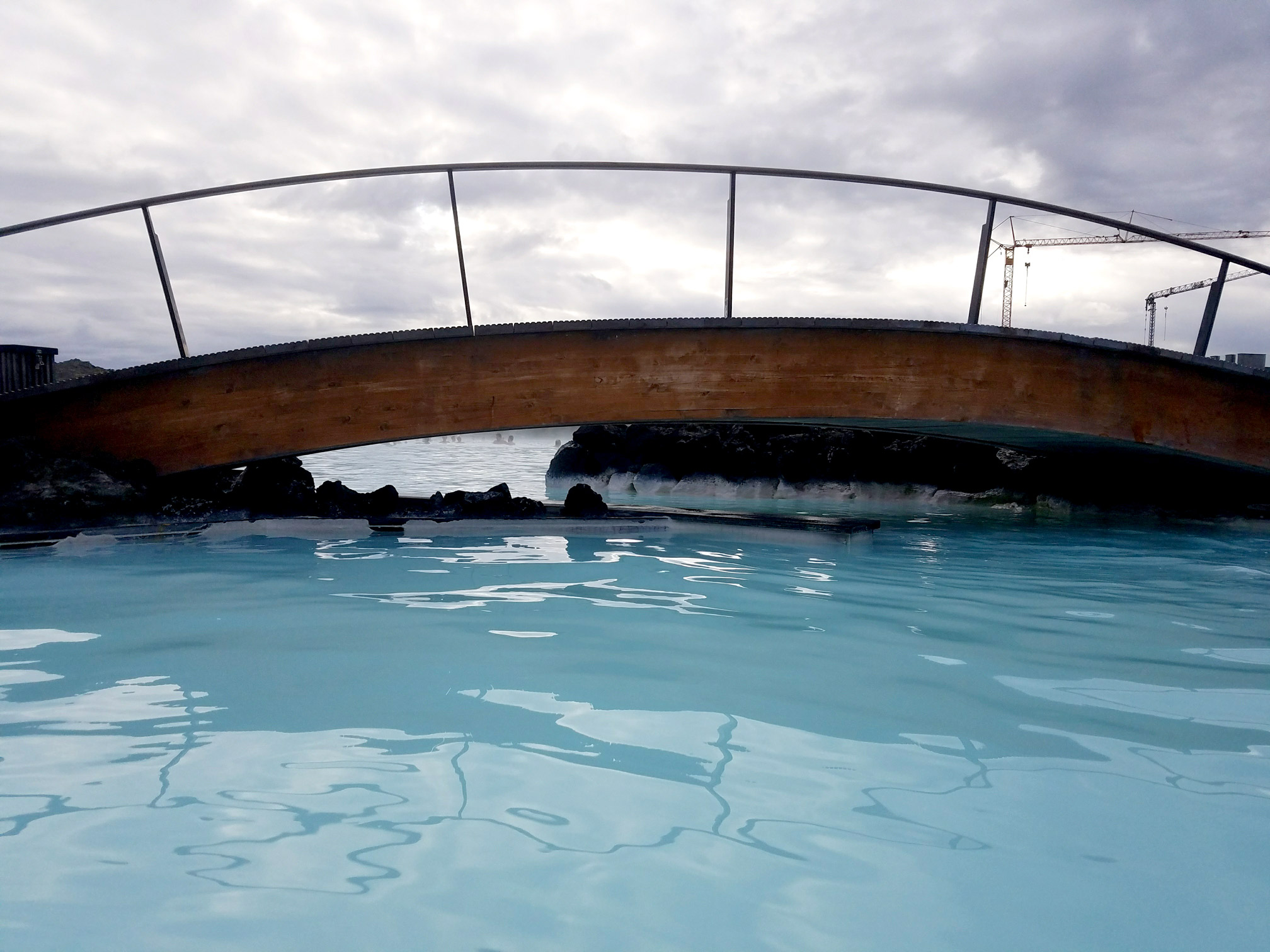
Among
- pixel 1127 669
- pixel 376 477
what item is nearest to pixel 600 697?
pixel 1127 669

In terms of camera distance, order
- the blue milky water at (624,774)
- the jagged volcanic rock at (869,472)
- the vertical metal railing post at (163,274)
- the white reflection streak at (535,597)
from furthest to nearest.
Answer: the jagged volcanic rock at (869,472), the vertical metal railing post at (163,274), the white reflection streak at (535,597), the blue milky water at (624,774)

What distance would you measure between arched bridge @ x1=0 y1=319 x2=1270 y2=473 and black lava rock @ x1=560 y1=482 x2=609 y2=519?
1.24 metres

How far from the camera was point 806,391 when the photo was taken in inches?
337

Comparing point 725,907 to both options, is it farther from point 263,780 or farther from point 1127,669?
point 1127,669

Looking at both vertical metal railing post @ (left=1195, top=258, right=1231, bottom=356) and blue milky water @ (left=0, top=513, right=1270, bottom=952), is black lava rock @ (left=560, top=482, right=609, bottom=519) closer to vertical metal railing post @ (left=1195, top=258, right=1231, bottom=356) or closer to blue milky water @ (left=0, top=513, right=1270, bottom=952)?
blue milky water @ (left=0, top=513, right=1270, bottom=952)

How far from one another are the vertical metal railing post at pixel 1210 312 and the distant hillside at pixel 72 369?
11227mm

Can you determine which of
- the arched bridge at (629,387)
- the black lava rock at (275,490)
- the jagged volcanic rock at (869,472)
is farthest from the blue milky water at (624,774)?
the jagged volcanic rock at (869,472)

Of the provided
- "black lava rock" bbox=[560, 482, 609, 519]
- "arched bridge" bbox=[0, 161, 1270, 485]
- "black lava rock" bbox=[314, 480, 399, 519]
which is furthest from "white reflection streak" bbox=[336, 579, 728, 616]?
"black lava rock" bbox=[314, 480, 399, 519]

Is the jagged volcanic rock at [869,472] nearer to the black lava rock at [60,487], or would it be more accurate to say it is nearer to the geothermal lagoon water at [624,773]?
the black lava rock at [60,487]

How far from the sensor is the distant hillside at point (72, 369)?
8.94m

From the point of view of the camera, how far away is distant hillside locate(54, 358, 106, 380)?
8.94m

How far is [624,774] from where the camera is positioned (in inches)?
98.5

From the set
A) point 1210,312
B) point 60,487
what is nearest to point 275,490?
point 60,487

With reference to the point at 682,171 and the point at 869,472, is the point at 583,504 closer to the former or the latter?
the point at 682,171
